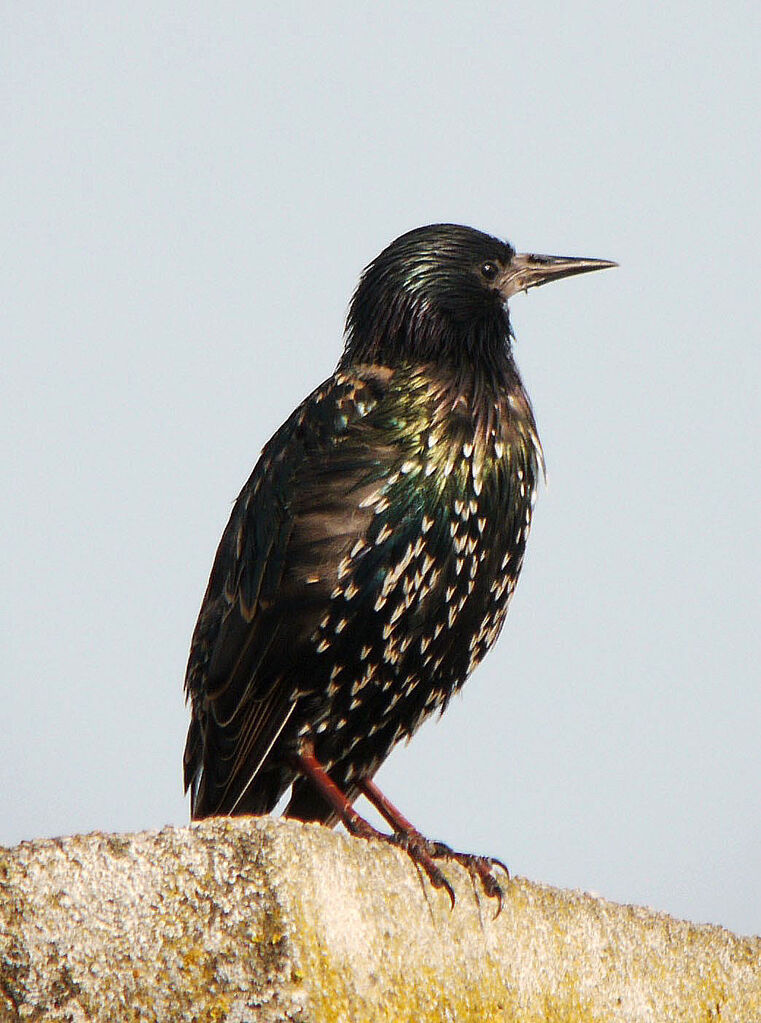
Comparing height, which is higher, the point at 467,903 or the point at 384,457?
the point at 384,457

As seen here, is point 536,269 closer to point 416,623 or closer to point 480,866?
point 416,623

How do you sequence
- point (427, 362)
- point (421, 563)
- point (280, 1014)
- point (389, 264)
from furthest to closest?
point (389, 264) → point (427, 362) → point (421, 563) → point (280, 1014)

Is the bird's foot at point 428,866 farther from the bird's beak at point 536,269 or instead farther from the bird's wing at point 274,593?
the bird's beak at point 536,269

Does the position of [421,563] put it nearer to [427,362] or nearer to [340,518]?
[340,518]

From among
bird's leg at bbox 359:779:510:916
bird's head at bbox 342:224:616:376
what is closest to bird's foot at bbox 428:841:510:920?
bird's leg at bbox 359:779:510:916

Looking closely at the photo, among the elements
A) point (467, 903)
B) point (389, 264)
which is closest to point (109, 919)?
point (467, 903)

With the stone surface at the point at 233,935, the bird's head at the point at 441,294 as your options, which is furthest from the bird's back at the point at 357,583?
the stone surface at the point at 233,935
